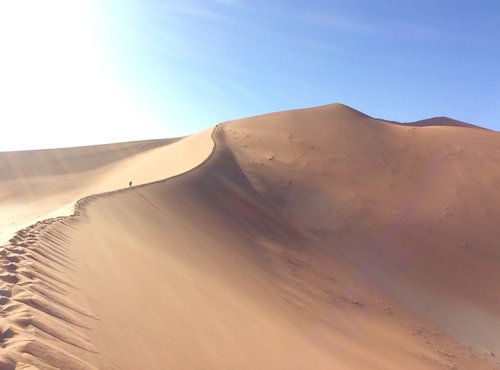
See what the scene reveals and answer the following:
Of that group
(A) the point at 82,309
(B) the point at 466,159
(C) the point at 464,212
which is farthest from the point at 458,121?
(A) the point at 82,309

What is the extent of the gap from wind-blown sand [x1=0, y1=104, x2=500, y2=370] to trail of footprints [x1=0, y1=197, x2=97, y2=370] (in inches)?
0.7

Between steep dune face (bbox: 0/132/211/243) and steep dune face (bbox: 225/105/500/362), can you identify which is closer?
steep dune face (bbox: 225/105/500/362)

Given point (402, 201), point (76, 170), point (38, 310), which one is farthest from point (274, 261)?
point (76, 170)

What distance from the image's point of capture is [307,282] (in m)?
10.7

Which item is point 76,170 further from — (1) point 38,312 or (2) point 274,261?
(1) point 38,312

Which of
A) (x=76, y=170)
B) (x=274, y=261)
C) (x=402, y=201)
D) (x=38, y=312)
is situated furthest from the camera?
(x=76, y=170)

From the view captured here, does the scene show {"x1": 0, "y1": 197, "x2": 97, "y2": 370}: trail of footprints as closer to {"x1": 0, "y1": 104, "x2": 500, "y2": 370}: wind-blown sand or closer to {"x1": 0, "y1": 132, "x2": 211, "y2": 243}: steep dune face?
{"x1": 0, "y1": 104, "x2": 500, "y2": 370}: wind-blown sand

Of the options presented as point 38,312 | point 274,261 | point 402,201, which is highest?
point 402,201

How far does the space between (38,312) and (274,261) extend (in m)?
8.20

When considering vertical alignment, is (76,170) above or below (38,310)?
above

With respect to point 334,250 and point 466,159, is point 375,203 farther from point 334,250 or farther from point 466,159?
point 466,159

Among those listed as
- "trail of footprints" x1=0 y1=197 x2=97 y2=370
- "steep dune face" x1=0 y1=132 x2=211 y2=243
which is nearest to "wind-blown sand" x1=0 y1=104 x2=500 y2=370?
"trail of footprints" x1=0 y1=197 x2=97 y2=370

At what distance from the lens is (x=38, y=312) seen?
3459mm

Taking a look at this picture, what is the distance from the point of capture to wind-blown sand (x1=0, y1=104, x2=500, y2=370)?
4.20 m
